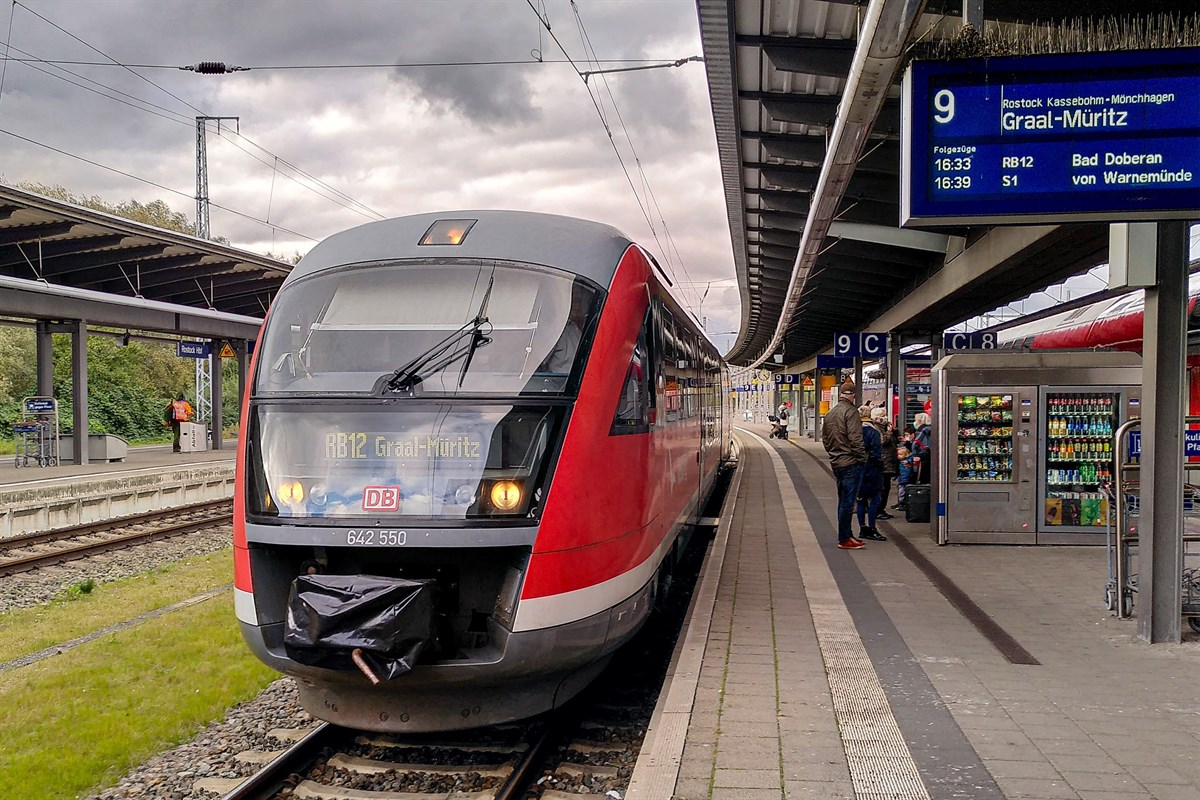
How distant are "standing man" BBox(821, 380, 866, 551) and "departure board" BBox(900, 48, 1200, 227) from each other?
4735 millimetres

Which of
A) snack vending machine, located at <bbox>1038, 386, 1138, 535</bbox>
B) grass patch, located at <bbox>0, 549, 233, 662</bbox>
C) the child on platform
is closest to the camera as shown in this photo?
grass patch, located at <bbox>0, 549, 233, 662</bbox>

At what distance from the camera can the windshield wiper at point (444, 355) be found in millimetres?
5438

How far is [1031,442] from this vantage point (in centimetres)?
1141

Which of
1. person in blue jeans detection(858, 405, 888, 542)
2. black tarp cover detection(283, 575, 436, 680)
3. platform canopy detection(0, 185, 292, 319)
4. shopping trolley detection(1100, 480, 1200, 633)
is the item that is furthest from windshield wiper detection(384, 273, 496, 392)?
platform canopy detection(0, 185, 292, 319)

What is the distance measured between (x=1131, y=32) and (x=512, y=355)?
442cm

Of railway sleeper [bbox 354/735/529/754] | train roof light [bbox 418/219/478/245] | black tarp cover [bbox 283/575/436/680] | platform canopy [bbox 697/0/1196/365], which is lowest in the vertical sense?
railway sleeper [bbox 354/735/529/754]

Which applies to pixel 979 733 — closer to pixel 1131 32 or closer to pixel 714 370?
pixel 1131 32

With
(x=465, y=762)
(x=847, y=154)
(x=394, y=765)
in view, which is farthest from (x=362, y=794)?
(x=847, y=154)

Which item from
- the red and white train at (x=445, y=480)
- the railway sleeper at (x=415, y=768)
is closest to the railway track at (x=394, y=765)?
the railway sleeper at (x=415, y=768)

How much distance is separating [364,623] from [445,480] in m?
0.83

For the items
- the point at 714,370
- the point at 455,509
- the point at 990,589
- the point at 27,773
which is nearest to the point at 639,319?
the point at 455,509

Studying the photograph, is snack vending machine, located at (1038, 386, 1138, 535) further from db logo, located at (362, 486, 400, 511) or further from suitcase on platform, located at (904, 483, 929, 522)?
db logo, located at (362, 486, 400, 511)

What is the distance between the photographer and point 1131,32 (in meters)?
6.27

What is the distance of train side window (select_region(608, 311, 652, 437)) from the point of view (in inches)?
228
